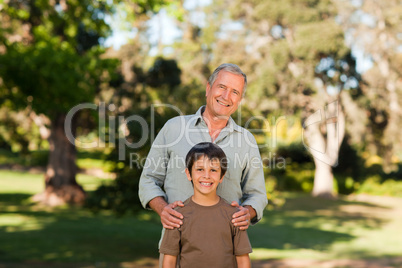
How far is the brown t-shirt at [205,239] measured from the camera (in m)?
3.10

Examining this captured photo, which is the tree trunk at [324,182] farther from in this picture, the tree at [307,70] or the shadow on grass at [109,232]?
the shadow on grass at [109,232]

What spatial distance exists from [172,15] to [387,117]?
1169 inches

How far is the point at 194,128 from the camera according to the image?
358 cm

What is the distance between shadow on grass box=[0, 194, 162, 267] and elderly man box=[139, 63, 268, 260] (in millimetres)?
8455

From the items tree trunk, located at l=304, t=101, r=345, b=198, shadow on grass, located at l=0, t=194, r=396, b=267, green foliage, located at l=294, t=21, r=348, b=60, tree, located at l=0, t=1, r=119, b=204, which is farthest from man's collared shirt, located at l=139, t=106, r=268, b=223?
tree trunk, located at l=304, t=101, r=345, b=198

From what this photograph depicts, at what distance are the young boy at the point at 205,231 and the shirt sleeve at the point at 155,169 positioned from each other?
40 cm

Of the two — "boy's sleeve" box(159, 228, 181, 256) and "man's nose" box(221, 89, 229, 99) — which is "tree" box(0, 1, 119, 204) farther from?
"boy's sleeve" box(159, 228, 181, 256)

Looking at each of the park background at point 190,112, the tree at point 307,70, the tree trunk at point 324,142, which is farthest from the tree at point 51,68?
the tree trunk at point 324,142

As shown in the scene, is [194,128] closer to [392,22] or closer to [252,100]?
[252,100]

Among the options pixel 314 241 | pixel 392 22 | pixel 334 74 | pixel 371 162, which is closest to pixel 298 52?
pixel 334 74

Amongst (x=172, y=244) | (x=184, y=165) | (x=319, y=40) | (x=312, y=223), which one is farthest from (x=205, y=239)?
(x=319, y=40)

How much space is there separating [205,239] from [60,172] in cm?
2032

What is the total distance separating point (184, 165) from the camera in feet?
11.5

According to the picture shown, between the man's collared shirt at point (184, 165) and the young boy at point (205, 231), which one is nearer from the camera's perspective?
the young boy at point (205, 231)
